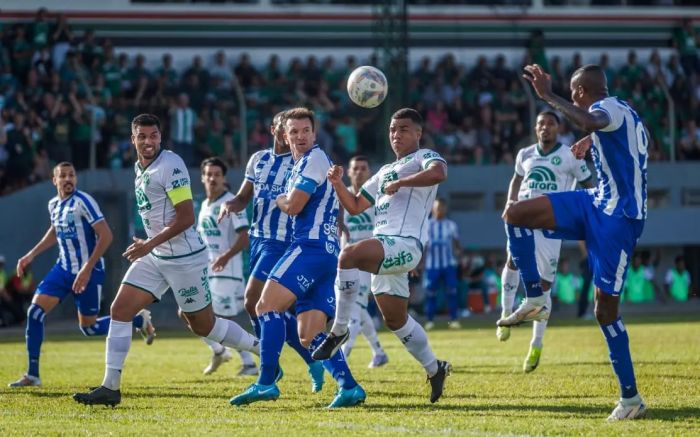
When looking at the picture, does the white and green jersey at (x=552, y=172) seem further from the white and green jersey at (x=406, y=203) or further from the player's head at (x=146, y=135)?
the player's head at (x=146, y=135)

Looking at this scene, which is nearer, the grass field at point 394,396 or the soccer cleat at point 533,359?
the grass field at point 394,396

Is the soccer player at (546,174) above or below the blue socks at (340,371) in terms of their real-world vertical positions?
above

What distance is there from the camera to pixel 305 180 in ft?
34.0

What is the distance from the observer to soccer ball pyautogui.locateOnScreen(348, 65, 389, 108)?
11797 mm

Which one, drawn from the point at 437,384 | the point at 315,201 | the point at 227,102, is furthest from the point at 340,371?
the point at 227,102

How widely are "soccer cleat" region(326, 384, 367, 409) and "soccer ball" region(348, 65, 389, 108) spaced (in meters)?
2.93

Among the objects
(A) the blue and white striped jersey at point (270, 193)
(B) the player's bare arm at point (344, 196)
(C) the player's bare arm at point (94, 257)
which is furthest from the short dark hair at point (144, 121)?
(C) the player's bare arm at point (94, 257)

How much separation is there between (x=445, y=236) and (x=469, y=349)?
23.0ft

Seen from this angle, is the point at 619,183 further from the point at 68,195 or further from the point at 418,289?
the point at 418,289

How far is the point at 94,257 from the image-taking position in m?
13.1

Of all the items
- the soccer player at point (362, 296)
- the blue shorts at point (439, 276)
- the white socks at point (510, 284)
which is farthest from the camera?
the blue shorts at point (439, 276)

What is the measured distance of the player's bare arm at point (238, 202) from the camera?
11820mm

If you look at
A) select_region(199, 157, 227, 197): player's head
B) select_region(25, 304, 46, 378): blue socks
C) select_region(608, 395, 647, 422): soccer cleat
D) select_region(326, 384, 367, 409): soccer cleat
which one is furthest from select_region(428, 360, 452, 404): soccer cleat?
select_region(199, 157, 227, 197): player's head

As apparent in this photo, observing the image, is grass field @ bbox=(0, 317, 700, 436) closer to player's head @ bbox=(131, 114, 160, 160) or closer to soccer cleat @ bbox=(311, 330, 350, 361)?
soccer cleat @ bbox=(311, 330, 350, 361)
